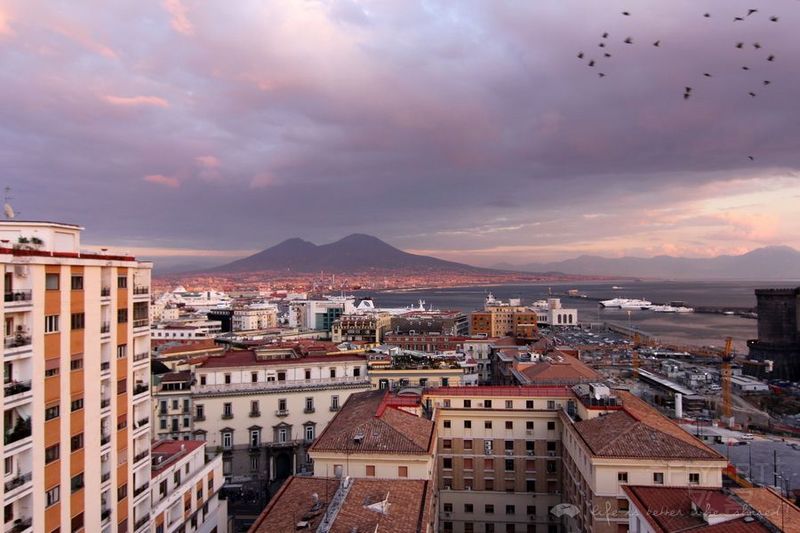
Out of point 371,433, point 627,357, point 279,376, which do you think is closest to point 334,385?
point 279,376

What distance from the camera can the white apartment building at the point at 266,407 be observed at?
3303 cm

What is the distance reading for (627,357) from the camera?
3374 inches

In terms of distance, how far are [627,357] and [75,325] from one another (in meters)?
83.0

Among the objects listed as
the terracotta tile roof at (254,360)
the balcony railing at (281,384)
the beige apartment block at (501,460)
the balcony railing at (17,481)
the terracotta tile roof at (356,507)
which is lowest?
the beige apartment block at (501,460)

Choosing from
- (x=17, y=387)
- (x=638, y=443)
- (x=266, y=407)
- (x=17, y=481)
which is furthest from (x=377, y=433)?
(x=266, y=407)

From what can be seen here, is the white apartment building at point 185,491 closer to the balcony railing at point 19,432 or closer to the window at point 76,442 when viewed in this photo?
the window at point 76,442

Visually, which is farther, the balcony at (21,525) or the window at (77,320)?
the window at (77,320)

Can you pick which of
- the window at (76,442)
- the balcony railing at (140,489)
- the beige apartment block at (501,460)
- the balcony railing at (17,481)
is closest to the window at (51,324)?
the window at (76,442)

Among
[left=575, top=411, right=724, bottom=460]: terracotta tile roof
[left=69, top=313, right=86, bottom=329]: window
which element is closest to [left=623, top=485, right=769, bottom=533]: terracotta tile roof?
[left=575, top=411, right=724, bottom=460]: terracotta tile roof

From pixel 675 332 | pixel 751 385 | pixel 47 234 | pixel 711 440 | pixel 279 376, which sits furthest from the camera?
pixel 675 332

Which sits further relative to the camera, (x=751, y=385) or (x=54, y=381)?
(x=751, y=385)

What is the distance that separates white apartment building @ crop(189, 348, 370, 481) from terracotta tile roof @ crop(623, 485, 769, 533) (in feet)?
74.0

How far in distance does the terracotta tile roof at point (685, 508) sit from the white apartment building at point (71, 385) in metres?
14.0

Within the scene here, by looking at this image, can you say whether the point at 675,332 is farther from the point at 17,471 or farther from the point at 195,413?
the point at 17,471
